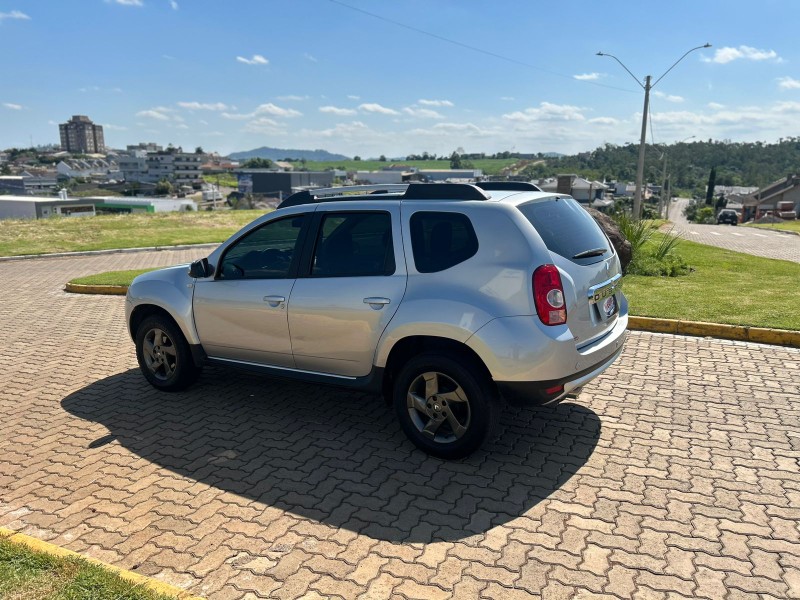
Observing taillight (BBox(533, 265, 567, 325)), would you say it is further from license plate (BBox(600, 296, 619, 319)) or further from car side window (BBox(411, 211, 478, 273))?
license plate (BBox(600, 296, 619, 319))

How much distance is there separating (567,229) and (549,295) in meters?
0.76

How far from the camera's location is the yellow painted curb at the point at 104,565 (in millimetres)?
2895

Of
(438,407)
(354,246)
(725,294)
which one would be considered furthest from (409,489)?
(725,294)

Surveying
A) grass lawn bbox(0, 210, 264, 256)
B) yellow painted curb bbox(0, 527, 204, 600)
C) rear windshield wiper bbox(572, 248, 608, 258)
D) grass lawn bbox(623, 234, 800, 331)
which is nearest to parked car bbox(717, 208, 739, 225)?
grass lawn bbox(623, 234, 800, 331)

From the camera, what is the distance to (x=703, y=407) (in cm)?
511

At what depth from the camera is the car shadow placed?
3637mm

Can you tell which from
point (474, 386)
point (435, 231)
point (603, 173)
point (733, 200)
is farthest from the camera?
point (603, 173)

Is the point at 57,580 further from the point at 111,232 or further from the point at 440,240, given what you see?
the point at 111,232

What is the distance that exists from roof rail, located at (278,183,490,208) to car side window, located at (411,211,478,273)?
198mm

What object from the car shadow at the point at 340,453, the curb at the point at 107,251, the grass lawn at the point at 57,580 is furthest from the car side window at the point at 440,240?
the curb at the point at 107,251

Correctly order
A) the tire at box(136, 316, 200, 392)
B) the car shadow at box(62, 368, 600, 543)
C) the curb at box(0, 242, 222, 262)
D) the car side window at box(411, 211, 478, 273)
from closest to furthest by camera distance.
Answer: the car shadow at box(62, 368, 600, 543)
the car side window at box(411, 211, 478, 273)
the tire at box(136, 316, 200, 392)
the curb at box(0, 242, 222, 262)

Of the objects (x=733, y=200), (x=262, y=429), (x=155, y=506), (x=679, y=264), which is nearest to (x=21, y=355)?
(x=262, y=429)

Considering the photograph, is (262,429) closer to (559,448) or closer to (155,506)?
(155,506)

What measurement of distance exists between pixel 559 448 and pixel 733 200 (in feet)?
378
